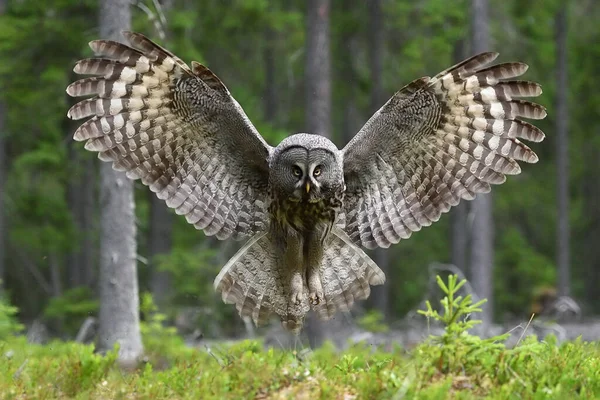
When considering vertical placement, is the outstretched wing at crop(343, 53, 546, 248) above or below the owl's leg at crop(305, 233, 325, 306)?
above

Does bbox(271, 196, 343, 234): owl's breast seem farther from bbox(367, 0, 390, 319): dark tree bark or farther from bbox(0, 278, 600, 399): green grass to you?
bbox(367, 0, 390, 319): dark tree bark

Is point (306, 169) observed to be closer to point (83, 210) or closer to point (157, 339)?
point (157, 339)

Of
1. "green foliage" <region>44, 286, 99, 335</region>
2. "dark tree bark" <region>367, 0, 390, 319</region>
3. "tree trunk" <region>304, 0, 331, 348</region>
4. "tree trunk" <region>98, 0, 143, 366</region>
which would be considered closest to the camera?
"tree trunk" <region>98, 0, 143, 366</region>

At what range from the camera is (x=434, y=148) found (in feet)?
24.9

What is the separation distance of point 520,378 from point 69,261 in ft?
66.7

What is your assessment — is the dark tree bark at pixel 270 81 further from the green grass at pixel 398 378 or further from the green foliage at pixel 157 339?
the green grass at pixel 398 378

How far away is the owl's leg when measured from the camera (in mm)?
7637

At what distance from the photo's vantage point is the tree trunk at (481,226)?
14914 millimetres

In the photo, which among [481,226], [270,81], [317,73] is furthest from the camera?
[270,81]

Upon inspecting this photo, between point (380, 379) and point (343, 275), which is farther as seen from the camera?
point (343, 275)

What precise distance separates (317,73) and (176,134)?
7.57 metres

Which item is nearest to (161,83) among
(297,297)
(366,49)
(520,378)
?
(297,297)

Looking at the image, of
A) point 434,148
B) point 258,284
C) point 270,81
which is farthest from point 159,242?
point 434,148

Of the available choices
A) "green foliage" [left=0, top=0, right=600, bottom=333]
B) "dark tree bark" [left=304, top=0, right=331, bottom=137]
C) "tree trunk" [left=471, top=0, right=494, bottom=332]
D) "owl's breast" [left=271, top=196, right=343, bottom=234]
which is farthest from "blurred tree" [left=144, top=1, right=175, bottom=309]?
"owl's breast" [left=271, top=196, right=343, bottom=234]
